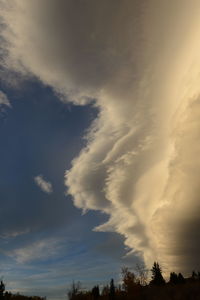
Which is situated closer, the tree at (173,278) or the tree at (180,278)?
the tree at (180,278)

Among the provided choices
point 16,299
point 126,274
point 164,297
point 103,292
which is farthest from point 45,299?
point 164,297

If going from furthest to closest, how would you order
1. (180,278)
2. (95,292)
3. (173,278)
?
(95,292) < (173,278) < (180,278)

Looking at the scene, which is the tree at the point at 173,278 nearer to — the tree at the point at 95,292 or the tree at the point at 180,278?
the tree at the point at 180,278

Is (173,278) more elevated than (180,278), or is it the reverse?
(173,278)

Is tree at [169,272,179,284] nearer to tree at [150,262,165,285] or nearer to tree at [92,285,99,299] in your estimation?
tree at [150,262,165,285]

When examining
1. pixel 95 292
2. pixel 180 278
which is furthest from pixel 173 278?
pixel 95 292

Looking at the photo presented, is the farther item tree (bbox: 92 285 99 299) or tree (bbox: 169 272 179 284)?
tree (bbox: 92 285 99 299)

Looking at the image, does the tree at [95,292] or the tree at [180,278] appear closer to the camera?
the tree at [180,278]

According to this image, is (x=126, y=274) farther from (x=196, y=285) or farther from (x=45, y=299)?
(x=45, y=299)

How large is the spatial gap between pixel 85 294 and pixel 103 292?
8.80 meters

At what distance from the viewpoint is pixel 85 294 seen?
10544 cm

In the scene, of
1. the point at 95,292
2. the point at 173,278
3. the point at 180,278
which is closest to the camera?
the point at 180,278

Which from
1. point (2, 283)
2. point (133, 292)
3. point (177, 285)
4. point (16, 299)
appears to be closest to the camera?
point (2, 283)

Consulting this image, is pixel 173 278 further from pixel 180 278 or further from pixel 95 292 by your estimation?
pixel 95 292
